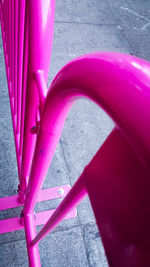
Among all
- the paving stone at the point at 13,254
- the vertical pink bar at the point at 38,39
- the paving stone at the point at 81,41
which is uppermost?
the vertical pink bar at the point at 38,39

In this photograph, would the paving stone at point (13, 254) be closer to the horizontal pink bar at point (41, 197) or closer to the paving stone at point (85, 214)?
the horizontal pink bar at point (41, 197)

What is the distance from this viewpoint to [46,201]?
184 cm

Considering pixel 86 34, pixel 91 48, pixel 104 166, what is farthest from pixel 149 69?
pixel 86 34

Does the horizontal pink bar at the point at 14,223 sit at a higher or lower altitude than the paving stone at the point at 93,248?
higher

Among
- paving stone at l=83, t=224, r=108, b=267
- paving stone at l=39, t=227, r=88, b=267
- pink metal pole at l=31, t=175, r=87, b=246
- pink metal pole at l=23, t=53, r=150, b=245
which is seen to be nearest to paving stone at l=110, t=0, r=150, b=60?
paving stone at l=83, t=224, r=108, b=267

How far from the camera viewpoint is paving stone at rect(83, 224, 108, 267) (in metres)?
1.67

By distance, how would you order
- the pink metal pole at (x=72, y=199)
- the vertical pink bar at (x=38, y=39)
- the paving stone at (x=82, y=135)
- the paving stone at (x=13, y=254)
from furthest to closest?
the paving stone at (x=82, y=135) < the paving stone at (x=13, y=254) < the vertical pink bar at (x=38, y=39) < the pink metal pole at (x=72, y=199)

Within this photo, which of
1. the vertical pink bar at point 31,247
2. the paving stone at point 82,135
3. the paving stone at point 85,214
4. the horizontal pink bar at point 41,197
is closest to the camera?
the vertical pink bar at point 31,247

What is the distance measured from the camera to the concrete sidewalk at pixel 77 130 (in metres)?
1.66

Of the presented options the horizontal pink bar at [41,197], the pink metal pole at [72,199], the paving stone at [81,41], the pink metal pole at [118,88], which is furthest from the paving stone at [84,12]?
the pink metal pole at [118,88]

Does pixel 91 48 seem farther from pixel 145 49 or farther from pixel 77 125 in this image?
pixel 77 125

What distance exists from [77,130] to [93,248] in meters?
0.99

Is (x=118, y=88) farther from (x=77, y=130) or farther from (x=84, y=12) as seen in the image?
(x=84, y=12)

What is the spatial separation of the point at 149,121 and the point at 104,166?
0.17 meters
